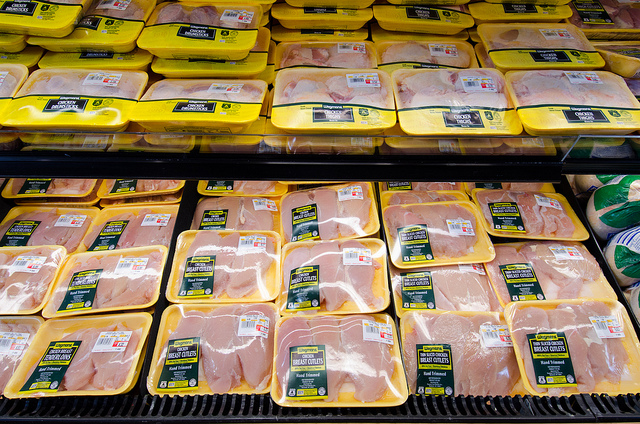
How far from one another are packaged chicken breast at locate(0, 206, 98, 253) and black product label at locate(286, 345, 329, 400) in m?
1.32

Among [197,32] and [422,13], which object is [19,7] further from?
[422,13]

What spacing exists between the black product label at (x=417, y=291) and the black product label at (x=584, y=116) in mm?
830

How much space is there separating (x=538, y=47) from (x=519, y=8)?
1.15 ft

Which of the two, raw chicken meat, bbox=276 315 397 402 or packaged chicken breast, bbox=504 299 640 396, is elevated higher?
packaged chicken breast, bbox=504 299 640 396

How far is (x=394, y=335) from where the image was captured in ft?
4.93

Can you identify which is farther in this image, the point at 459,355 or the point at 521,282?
the point at 521,282

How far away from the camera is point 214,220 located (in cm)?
192

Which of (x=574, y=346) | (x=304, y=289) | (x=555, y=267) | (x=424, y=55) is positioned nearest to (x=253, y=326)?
(x=304, y=289)

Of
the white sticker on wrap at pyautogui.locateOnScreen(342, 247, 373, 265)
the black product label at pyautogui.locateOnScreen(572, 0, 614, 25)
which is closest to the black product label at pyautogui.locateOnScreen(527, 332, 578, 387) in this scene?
the white sticker on wrap at pyautogui.locateOnScreen(342, 247, 373, 265)

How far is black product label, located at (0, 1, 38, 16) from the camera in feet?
5.43

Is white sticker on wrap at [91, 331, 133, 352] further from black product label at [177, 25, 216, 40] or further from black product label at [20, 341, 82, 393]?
black product label at [177, 25, 216, 40]

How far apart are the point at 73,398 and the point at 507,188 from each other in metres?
2.16

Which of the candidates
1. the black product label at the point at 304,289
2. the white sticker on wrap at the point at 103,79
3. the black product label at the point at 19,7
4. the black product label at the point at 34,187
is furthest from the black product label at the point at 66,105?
the black product label at the point at 304,289

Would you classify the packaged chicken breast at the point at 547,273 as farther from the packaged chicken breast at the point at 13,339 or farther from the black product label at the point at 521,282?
the packaged chicken breast at the point at 13,339
